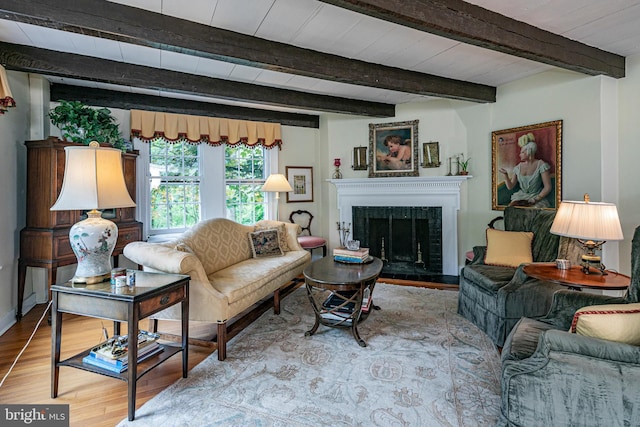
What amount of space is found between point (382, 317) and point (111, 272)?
2.27m

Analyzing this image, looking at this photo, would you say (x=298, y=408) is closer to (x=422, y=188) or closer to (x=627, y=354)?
(x=627, y=354)

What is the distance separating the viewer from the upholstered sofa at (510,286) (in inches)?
101

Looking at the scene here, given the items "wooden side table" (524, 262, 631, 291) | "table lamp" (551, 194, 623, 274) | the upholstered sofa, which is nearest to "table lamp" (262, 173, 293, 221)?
the upholstered sofa

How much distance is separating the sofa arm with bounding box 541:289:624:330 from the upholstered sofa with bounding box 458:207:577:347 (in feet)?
1.77

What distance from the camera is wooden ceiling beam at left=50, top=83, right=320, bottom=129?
3.80 metres

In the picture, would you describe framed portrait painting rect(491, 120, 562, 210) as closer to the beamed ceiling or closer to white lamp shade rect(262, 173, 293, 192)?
the beamed ceiling

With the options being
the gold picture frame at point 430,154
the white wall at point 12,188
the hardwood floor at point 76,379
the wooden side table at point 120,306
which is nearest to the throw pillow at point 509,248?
the gold picture frame at point 430,154

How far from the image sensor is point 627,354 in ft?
4.42

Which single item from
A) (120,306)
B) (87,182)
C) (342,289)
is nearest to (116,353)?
(120,306)

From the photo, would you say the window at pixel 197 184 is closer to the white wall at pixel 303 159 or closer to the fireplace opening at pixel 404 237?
the white wall at pixel 303 159

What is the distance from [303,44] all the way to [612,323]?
2.66 meters

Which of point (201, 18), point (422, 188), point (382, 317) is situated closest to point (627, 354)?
point (382, 317)

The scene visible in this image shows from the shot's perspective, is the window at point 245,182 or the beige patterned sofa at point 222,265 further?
the window at point 245,182

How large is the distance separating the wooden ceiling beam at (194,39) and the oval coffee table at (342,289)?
1.72 meters
